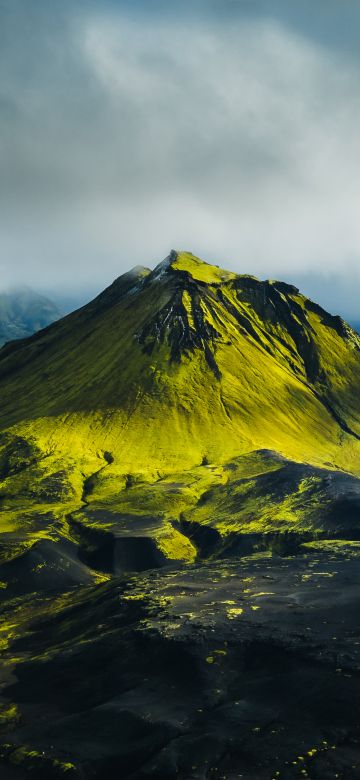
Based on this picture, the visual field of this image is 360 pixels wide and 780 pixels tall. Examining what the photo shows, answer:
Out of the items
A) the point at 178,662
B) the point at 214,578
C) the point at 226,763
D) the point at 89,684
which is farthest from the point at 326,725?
the point at 214,578

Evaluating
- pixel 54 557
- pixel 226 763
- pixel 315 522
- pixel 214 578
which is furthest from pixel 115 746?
pixel 315 522

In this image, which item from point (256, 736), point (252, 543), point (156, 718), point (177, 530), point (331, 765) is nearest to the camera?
point (331, 765)

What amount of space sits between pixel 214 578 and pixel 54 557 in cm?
5009

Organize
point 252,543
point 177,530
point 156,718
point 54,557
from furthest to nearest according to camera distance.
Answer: point 177,530
point 252,543
point 54,557
point 156,718

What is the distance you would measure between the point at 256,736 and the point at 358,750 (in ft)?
36.5

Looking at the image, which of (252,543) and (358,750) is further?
(252,543)

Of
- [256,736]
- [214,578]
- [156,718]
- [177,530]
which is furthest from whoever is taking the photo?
[177,530]

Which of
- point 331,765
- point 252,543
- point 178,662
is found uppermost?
point 252,543

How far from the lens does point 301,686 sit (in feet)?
273

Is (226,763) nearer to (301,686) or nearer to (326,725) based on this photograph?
(326,725)

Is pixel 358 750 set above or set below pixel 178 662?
below

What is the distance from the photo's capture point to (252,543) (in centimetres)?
18050

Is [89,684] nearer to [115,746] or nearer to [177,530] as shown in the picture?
[115,746]

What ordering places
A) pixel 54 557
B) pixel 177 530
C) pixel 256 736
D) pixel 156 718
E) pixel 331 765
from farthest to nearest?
1. pixel 177 530
2. pixel 54 557
3. pixel 156 718
4. pixel 256 736
5. pixel 331 765
